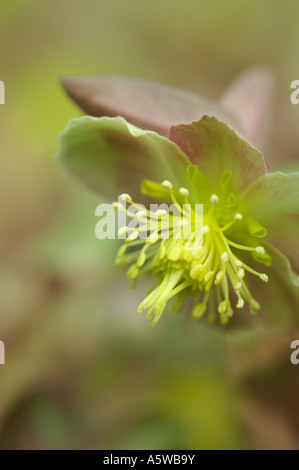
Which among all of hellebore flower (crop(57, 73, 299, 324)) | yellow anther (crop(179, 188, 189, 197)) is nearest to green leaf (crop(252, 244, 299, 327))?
hellebore flower (crop(57, 73, 299, 324))

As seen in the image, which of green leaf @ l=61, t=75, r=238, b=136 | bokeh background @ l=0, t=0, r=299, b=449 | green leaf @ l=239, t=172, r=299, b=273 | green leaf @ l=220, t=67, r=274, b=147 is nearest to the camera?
green leaf @ l=239, t=172, r=299, b=273

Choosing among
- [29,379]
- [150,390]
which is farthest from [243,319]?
[29,379]

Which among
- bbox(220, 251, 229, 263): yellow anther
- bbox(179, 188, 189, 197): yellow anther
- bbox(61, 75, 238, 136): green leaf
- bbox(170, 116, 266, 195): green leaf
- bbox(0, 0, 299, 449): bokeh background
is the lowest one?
bbox(0, 0, 299, 449): bokeh background

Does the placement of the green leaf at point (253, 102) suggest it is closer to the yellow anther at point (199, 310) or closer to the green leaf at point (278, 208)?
the green leaf at point (278, 208)

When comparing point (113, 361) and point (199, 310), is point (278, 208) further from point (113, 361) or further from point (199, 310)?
point (113, 361)

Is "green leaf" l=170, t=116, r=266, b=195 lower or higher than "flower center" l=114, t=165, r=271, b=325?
higher

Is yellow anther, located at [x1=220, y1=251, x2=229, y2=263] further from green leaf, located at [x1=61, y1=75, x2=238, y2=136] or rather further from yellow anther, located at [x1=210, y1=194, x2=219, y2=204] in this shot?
green leaf, located at [x1=61, y1=75, x2=238, y2=136]
